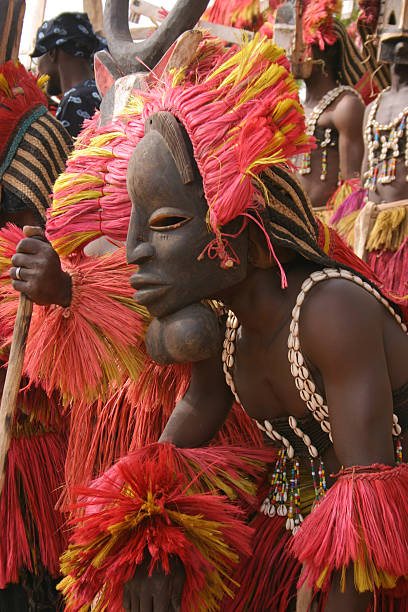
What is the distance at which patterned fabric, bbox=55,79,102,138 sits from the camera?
13.5ft

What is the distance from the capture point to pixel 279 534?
1.89 metres

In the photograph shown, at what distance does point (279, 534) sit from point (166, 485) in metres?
0.41

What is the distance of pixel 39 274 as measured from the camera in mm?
1827

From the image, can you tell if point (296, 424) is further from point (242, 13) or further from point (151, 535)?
point (242, 13)

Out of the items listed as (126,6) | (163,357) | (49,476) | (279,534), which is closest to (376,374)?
(163,357)

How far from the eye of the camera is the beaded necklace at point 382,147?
402cm

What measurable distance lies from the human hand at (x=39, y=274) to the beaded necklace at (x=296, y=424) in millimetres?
398

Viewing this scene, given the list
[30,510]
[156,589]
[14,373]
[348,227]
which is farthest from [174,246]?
[348,227]

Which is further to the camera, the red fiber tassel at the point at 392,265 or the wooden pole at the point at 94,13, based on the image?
the wooden pole at the point at 94,13

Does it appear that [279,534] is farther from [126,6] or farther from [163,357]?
[126,6]

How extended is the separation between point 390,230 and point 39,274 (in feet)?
8.32

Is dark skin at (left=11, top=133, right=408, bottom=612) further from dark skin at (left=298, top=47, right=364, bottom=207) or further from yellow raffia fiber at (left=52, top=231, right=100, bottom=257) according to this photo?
dark skin at (left=298, top=47, right=364, bottom=207)

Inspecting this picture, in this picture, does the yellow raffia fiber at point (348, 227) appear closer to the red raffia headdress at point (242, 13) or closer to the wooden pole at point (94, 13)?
the wooden pole at point (94, 13)

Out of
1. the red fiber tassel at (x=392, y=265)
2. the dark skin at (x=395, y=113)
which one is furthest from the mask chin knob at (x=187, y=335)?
the dark skin at (x=395, y=113)
